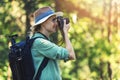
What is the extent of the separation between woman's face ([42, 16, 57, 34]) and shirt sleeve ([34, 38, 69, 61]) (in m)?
0.16

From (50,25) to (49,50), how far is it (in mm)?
279

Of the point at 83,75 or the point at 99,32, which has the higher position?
the point at 99,32

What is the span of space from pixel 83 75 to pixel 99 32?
1.20m

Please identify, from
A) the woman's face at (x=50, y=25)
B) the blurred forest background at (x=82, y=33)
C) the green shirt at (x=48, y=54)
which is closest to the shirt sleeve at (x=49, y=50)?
the green shirt at (x=48, y=54)

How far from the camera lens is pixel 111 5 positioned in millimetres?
10898

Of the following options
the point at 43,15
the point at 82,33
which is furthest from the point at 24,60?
the point at 82,33

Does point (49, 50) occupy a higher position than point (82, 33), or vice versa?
point (49, 50)

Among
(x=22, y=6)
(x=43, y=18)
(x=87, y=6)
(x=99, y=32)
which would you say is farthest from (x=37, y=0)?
(x=43, y=18)

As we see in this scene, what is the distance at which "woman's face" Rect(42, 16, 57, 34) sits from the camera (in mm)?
4773

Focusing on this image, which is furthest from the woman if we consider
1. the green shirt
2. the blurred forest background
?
the blurred forest background

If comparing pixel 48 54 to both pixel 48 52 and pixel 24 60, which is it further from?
A: pixel 24 60

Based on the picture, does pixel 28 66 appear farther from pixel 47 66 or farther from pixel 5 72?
pixel 5 72

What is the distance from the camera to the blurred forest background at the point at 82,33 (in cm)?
1027

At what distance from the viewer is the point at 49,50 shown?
183 inches
